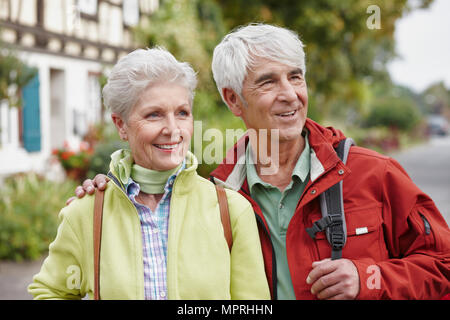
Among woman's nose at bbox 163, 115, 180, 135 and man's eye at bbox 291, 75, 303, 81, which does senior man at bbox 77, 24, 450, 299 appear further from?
woman's nose at bbox 163, 115, 180, 135

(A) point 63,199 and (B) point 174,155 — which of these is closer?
(B) point 174,155

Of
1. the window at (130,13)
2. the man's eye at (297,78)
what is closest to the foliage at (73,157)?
the window at (130,13)

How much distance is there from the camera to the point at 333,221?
6.52 feet

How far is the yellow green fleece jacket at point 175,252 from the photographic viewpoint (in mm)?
1752

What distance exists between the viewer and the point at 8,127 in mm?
10242

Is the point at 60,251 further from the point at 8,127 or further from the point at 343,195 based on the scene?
the point at 8,127

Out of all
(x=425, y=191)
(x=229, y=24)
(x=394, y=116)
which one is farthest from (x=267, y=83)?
(x=394, y=116)

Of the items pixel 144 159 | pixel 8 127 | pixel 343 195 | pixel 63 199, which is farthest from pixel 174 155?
pixel 8 127

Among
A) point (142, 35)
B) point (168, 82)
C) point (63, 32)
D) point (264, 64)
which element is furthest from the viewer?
point (142, 35)

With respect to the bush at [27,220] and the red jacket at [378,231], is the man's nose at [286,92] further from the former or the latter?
the bush at [27,220]

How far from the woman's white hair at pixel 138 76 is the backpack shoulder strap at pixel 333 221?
648mm

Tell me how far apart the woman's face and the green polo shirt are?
51 cm

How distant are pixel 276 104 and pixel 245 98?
0.14m

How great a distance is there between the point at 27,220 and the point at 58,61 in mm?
5546
